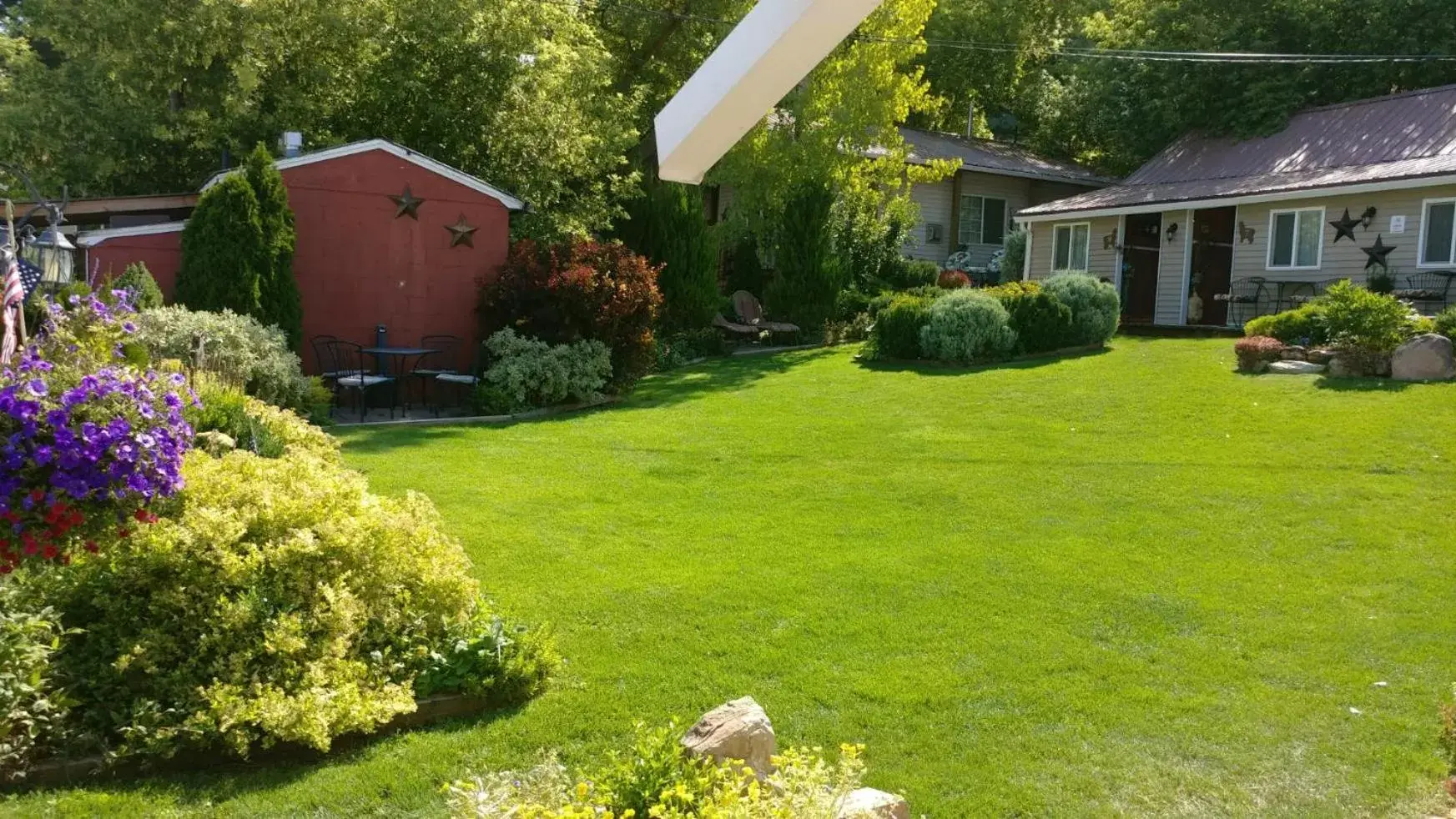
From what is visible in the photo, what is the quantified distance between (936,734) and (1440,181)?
51.0ft

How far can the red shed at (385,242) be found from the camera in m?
12.2

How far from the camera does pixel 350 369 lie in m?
12.6

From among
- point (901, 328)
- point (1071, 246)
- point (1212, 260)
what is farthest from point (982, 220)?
point (901, 328)

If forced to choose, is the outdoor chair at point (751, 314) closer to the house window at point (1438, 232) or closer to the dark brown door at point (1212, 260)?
the dark brown door at point (1212, 260)

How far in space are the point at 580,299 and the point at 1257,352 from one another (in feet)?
27.9

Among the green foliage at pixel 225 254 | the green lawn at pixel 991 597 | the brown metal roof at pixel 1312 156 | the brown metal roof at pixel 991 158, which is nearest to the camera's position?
the green lawn at pixel 991 597

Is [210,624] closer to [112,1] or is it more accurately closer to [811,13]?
[811,13]

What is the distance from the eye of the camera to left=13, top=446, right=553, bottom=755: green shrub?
386cm

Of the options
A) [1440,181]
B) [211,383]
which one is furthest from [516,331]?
[1440,181]

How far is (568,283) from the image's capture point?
494 inches

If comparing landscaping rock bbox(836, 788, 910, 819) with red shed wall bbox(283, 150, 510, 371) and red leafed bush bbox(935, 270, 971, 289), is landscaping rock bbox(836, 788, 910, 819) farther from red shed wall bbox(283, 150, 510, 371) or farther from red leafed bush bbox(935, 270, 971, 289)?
red leafed bush bbox(935, 270, 971, 289)

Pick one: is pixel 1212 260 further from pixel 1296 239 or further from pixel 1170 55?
pixel 1170 55

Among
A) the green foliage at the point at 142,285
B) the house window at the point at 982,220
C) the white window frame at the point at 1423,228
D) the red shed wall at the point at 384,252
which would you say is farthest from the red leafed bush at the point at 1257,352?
the house window at the point at 982,220

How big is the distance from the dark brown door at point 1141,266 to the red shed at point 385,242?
1390cm
